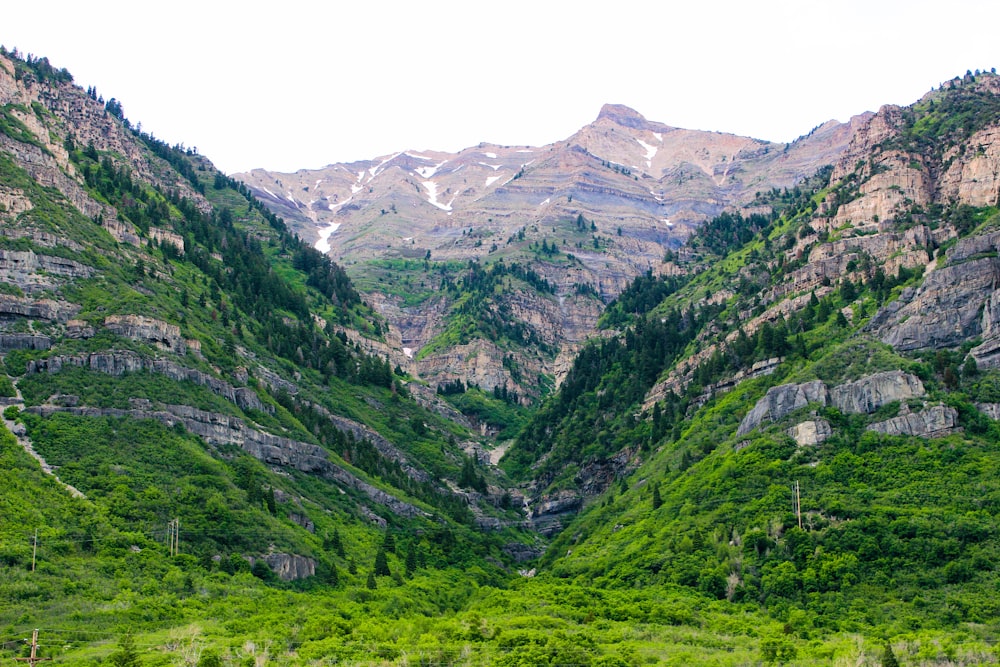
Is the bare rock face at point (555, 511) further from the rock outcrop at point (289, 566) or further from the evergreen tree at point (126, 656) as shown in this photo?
the evergreen tree at point (126, 656)

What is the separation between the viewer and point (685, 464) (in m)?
138

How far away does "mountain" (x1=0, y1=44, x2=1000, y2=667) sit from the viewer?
91.4 metres

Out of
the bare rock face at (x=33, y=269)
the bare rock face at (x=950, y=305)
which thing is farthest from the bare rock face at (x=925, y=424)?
the bare rock face at (x=33, y=269)

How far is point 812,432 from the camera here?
396 feet

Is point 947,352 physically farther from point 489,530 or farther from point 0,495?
point 0,495

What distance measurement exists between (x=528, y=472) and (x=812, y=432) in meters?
82.0

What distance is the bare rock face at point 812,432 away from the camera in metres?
120

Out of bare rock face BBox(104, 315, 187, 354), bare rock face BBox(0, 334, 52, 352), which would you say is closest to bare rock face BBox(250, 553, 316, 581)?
bare rock face BBox(104, 315, 187, 354)

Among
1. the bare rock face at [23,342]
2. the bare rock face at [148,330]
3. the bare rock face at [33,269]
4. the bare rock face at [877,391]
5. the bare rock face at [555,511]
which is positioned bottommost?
the bare rock face at [555,511]

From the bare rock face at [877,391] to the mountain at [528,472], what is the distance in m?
0.31

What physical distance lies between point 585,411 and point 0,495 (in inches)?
4455

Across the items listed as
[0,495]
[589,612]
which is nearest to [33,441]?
[0,495]

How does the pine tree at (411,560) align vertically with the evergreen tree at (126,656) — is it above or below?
above

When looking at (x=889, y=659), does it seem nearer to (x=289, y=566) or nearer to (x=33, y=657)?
(x=33, y=657)
